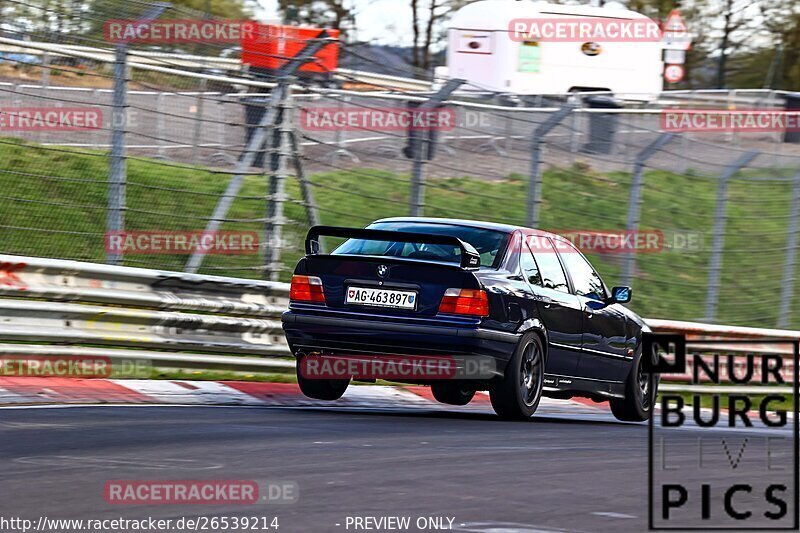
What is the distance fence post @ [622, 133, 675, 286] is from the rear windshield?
5415mm

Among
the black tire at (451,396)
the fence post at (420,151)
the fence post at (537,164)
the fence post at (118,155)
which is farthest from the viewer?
the fence post at (537,164)

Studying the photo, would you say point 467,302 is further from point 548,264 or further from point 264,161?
point 264,161

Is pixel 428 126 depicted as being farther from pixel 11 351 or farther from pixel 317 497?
pixel 317 497

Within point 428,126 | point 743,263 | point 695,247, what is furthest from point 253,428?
point 695,247

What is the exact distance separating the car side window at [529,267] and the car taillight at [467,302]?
74cm

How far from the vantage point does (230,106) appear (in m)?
13.0

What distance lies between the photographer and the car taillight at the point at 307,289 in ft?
33.2

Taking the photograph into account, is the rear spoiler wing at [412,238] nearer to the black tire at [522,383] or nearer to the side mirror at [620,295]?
the black tire at [522,383]

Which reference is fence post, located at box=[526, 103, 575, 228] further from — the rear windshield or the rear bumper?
the rear bumper

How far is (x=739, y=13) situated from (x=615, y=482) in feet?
158

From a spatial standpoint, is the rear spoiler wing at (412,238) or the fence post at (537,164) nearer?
the rear spoiler wing at (412,238)

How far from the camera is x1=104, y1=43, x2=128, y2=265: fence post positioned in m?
11.7

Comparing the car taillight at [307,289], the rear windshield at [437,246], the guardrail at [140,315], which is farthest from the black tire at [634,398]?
the car taillight at [307,289]

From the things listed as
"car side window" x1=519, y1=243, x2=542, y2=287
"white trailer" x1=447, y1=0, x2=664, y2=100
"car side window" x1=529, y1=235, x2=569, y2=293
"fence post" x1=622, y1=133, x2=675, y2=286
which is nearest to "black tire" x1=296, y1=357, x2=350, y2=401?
"car side window" x1=519, y1=243, x2=542, y2=287
